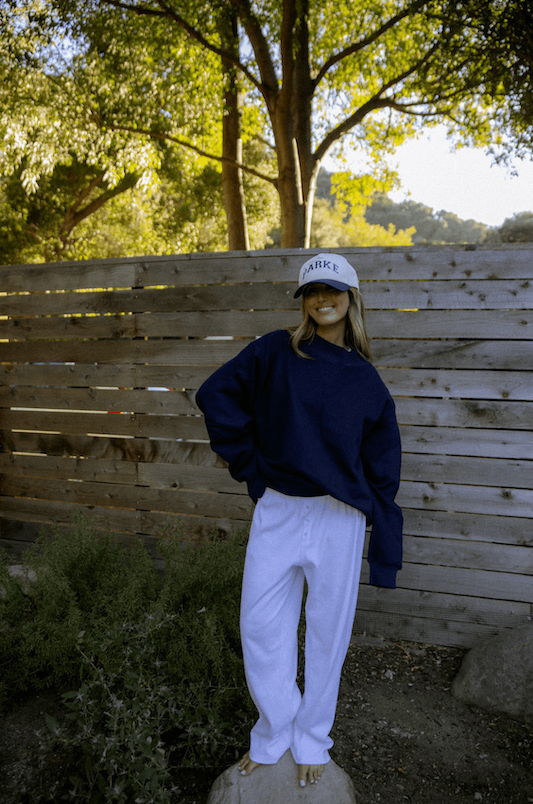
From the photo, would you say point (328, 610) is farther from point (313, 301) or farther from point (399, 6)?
point (399, 6)

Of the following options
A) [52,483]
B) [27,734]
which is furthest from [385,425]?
[52,483]

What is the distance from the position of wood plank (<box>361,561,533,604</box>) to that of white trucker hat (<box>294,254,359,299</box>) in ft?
6.21

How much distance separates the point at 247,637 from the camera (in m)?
2.14

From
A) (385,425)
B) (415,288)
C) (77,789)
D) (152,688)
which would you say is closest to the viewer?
(77,789)

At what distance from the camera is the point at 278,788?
6.90 ft

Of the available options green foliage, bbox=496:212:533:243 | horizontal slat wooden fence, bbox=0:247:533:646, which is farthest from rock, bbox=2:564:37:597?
green foliage, bbox=496:212:533:243

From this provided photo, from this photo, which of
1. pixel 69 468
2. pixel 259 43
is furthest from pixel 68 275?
pixel 259 43

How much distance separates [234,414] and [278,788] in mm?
1347

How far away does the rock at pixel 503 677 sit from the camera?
2.75 m

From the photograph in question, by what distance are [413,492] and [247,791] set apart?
5.69ft

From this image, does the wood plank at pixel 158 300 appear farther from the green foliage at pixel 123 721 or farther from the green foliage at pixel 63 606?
the green foliage at pixel 123 721

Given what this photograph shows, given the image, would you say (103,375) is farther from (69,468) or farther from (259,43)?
(259,43)

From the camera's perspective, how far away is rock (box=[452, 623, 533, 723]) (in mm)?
2748

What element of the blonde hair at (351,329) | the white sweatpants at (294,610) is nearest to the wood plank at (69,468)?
the white sweatpants at (294,610)
